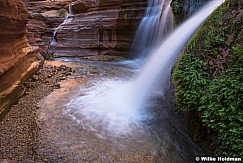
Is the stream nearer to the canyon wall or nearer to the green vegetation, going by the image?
the green vegetation

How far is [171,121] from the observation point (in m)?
3.48

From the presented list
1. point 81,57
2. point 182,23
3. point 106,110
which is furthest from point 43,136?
point 81,57

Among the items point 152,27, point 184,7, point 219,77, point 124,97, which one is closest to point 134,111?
point 124,97

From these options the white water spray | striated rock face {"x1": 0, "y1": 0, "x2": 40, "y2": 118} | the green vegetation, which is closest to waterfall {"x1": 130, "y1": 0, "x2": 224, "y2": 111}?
the white water spray

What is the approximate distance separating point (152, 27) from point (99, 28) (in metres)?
3.15

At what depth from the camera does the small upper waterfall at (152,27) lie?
8.89 m

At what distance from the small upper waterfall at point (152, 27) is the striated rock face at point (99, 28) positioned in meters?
0.38

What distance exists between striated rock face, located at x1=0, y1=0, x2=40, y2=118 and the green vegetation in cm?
303

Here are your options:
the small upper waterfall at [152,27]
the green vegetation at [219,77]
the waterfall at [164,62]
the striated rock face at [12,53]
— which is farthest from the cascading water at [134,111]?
the small upper waterfall at [152,27]

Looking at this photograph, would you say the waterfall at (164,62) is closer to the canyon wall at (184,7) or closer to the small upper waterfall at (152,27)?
the canyon wall at (184,7)

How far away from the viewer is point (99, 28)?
11.5 metres

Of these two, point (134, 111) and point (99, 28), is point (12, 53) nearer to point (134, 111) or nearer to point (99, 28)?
point (134, 111)

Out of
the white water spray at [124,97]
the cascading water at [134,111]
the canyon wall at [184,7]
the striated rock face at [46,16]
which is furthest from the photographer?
the striated rock face at [46,16]

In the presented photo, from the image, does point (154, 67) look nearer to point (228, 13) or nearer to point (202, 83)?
point (228, 13)
